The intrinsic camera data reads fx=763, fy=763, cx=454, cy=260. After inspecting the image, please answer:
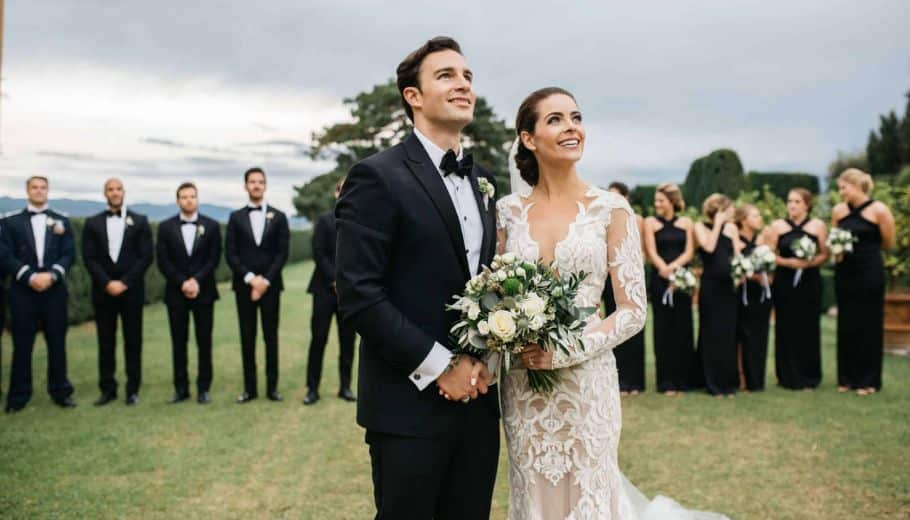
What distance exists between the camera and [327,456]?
618 centimetres

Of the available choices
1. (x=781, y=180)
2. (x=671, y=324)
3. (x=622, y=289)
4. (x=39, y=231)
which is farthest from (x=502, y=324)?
(x=781, y=180)

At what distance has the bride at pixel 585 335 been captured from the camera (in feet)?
10.6

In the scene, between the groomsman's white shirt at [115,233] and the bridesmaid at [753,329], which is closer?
the groomsman's white shirt at [115,233]

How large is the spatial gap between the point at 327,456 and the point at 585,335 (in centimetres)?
363

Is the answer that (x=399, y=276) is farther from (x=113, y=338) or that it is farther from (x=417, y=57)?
(x=113, y=338)

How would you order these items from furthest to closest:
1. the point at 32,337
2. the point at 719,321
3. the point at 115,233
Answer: the point at 719,321 → the point at 115,233 → the point at 32,337

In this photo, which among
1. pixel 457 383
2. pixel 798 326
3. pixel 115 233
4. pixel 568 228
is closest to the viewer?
pixel 457 383

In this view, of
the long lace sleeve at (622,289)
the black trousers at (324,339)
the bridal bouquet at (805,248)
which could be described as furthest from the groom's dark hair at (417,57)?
the bridal bouquet at (805,248)

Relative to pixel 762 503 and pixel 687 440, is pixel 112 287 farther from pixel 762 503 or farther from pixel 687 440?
pixel 762 503

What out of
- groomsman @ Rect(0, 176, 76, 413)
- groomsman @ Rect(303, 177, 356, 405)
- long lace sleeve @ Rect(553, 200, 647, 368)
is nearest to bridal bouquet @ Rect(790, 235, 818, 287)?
groomsman @ Rect(303, 177, 356, 405)

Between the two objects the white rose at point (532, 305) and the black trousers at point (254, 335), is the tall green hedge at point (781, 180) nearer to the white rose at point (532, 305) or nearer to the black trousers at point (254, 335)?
the black trousers at point (254, 335)

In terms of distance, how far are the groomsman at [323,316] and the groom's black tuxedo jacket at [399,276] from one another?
18.2 ft

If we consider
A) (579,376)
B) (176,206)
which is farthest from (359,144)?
(579,376)

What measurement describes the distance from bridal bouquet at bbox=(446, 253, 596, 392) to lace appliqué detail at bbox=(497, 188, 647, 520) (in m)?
0.46
